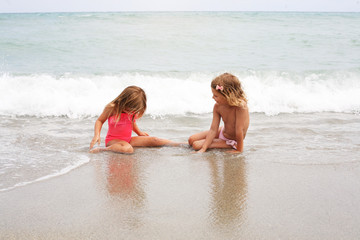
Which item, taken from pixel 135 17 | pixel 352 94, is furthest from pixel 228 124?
pixel 135 17

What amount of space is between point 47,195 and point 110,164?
101cm

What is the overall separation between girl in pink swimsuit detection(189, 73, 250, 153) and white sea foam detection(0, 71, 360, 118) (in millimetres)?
2561

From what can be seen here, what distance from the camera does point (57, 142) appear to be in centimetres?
512

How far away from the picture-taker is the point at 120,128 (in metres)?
4.98

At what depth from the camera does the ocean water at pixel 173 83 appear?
481 cm

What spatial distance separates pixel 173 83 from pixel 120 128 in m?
4.58

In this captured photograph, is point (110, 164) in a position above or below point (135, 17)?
below

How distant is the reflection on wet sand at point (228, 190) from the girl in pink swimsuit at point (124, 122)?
41.6 inches

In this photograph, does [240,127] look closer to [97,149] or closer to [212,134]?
[212,134]

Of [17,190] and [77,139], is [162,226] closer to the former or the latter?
[17,190]

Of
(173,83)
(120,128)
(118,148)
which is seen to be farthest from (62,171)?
(173,83)

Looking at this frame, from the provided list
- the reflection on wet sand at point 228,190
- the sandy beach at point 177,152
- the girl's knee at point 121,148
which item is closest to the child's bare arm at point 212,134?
the sandy beach at point 177,152

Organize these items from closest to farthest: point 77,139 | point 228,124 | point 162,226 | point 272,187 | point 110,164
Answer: point 162,226, point 272,187, point 110,164, point 228,124, point 77,139

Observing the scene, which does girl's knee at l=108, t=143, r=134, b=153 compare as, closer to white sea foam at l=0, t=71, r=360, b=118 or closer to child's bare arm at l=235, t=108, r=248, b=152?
child's bare arm at l=235, t=108, r=248, b=152
